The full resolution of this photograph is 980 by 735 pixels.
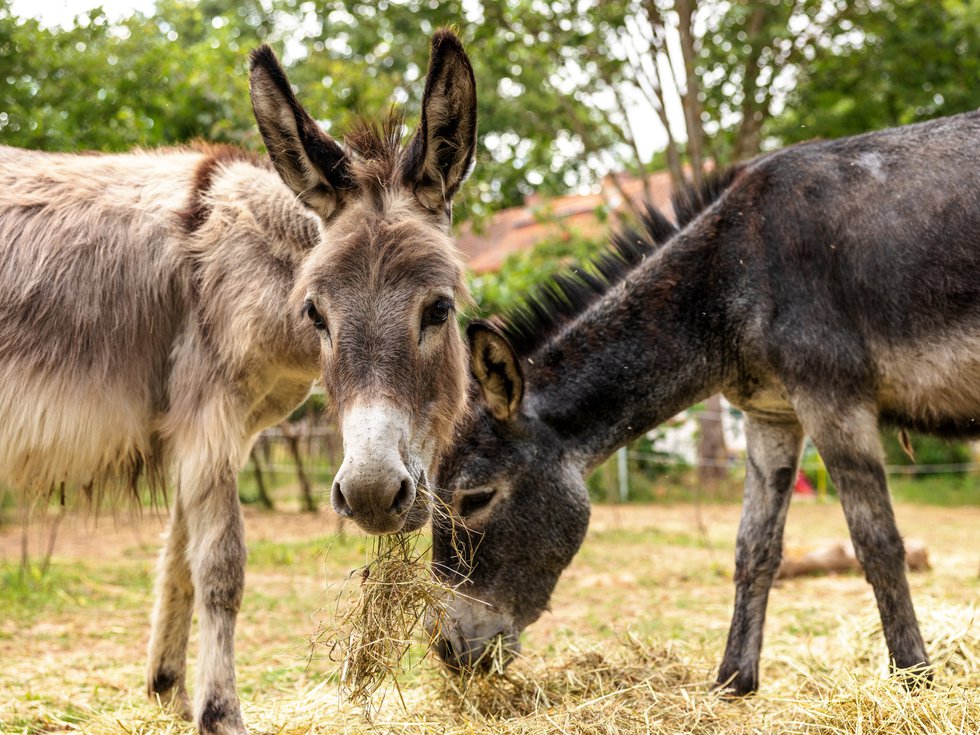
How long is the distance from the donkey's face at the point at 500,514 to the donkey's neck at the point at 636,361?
172 millimetres

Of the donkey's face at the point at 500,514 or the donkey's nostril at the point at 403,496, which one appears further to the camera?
the donkey's face at the point at 500,514

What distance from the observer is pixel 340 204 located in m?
3.22

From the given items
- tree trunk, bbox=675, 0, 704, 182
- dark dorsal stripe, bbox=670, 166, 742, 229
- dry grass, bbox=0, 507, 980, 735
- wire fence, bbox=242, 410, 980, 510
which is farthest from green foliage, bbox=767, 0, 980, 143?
dark dorsal stripe, bbox=670, 166, 742, 229

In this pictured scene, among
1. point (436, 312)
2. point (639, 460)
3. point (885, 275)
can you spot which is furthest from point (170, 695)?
point (639, 460)

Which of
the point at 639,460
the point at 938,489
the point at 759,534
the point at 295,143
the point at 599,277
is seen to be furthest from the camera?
the point at 639,460

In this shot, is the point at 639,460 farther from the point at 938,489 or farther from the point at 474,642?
the point at 474,642

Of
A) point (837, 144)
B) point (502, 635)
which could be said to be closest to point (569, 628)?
point (502, 635)

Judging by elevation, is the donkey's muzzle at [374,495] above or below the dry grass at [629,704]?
above

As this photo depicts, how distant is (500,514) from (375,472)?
4.99ft

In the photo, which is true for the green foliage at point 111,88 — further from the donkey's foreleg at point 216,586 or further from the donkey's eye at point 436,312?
the donkey's eye at point 436,312

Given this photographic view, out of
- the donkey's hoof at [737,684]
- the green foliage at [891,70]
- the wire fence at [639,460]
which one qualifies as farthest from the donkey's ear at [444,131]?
the wire fence at [639,460]

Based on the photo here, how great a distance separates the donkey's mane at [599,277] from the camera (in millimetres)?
4367

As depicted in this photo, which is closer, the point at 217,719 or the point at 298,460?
the point at 217,719

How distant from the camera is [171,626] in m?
3.86
